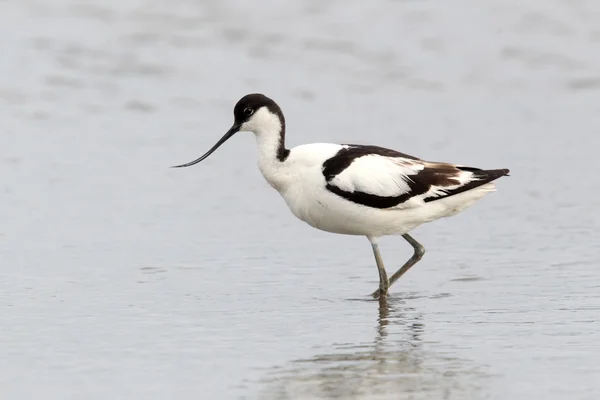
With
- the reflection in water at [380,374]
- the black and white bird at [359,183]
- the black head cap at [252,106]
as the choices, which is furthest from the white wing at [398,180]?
the reflection in water at [380,374]

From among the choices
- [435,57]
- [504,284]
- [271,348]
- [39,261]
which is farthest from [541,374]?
[435,57]

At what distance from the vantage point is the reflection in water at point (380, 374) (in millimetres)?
6340

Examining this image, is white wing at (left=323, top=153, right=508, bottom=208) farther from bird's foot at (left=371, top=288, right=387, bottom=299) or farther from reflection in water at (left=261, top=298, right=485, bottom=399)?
reflection in water at (left=261, top=298, right=485, bottom=399)

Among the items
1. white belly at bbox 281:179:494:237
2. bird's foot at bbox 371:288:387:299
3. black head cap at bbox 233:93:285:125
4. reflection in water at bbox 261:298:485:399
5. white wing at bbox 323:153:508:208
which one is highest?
black head cap at bbox 233:93:285:125

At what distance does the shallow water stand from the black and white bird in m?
0.49

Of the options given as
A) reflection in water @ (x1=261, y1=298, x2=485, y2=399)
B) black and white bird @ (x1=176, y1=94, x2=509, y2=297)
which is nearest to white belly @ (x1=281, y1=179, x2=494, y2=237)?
black and white bird @ (x1=176, y1=94, x2=509, y2=297)

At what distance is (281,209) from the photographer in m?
11.6

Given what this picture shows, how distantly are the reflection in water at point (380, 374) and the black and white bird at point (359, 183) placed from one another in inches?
52.1

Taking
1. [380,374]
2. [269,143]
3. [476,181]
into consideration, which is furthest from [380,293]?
[380,374]

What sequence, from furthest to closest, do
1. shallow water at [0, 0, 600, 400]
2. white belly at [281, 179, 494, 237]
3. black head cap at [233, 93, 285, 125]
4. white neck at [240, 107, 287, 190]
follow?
1. black head cap at [233, 93, 285, 125]
2. white neck at [240, 107, 287, 190]
3. white belly at [281, 179, 494, 237]
4. shallow water at [0, 0, 600, 400]

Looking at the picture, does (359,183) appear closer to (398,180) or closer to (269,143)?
(398,180)

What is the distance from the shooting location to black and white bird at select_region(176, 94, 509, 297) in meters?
8.62

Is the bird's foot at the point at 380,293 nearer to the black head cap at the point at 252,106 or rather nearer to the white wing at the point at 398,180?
the white wing at the point at 398,180

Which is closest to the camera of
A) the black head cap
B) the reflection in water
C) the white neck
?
the reflection in water
